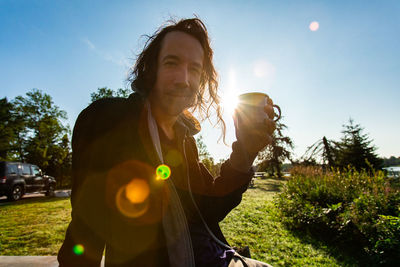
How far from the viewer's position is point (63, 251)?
874mm

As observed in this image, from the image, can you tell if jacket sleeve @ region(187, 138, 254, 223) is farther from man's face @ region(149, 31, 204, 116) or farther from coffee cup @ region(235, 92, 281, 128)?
man's face @ region(149, 31, 204, 116)

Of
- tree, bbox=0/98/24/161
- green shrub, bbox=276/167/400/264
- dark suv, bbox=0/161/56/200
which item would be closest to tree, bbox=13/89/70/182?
tree, bbox=0/98/24/161

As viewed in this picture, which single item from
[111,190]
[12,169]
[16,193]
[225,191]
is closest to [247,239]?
[225,191]

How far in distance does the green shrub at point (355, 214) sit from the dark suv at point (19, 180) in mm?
12877

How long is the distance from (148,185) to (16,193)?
13931mm

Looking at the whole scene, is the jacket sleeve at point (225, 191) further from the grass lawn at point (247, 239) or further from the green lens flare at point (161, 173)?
the grass lawn at point (247, 239)

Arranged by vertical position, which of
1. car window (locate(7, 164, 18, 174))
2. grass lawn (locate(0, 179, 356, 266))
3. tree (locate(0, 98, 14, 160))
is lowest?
grass lawn (locate(0, 179, 356, 266))

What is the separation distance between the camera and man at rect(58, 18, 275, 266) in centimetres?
94

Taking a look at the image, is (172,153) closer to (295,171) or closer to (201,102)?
(201,102)

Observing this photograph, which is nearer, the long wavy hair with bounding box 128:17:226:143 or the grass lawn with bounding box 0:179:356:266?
the long wavy hair with bounding box 128:17:226:143

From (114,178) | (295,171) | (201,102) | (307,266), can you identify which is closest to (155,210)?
(114,178)

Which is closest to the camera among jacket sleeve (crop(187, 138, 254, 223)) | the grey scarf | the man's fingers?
the grey scarf

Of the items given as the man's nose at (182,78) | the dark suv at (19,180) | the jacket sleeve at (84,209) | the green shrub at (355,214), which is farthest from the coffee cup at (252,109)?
the dark suv at (19,180)

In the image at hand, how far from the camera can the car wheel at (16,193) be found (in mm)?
10594
